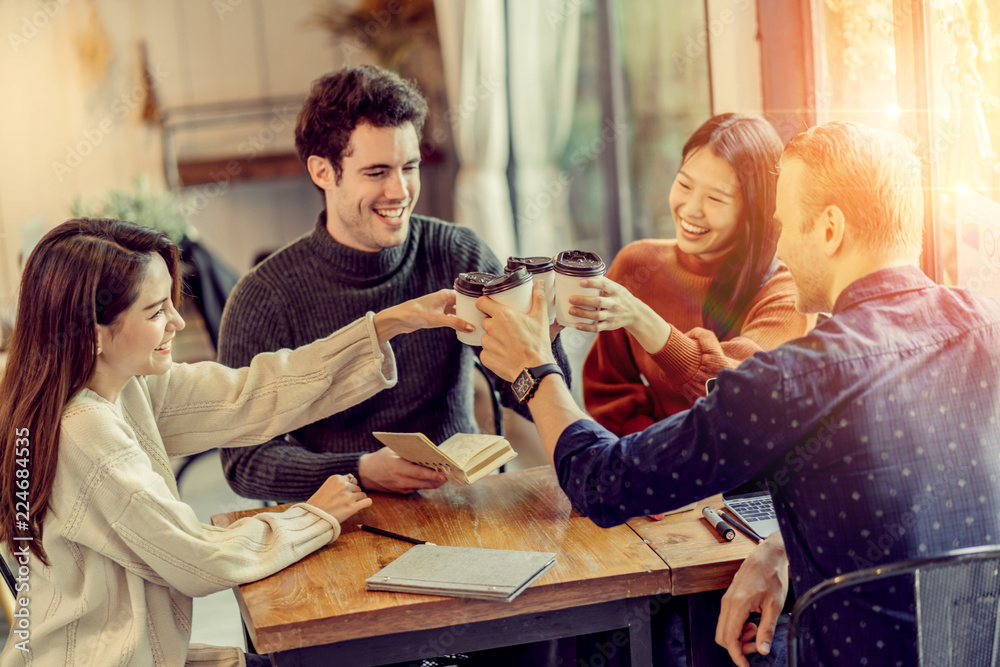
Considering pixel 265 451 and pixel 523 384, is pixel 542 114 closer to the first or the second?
pixel 265 451

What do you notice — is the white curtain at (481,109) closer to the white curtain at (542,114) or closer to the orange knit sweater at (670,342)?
the white curtain at (542,114)

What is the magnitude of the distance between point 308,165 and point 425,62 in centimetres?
328

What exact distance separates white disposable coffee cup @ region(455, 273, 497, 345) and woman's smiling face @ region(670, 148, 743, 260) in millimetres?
436

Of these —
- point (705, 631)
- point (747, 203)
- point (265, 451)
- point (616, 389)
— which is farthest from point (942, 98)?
point (265, 451)

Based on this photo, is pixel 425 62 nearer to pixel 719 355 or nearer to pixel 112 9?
→ pixel 112 9

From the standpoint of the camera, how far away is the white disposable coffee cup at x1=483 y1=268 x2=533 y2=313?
1434mm

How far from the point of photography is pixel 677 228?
69.1 inches

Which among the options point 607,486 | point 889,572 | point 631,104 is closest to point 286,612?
point 607,486

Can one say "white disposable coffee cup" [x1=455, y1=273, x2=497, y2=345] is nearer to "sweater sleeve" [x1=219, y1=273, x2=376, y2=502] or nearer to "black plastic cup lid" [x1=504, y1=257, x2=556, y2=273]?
"black plastic cup lid" [x1=504, y1=257, x2=556, y2=273]

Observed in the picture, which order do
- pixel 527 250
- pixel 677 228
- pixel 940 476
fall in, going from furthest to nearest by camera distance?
pixel 527 250
pixel 677 228
pixel 940 476

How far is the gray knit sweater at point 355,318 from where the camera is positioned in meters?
1.93

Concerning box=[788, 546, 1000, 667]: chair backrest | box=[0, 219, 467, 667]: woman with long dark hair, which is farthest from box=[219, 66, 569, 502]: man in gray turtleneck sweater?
box=[788, 546, 1000, 667]: chair backrest

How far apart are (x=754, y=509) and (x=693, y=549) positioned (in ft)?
0.61

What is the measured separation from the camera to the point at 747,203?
163 cm
